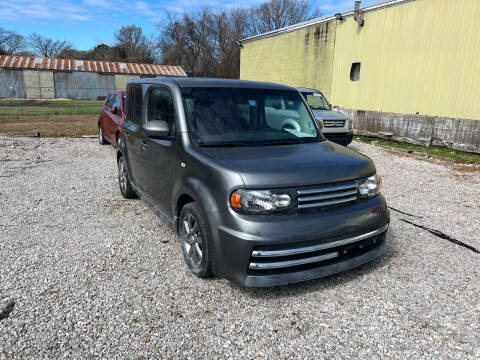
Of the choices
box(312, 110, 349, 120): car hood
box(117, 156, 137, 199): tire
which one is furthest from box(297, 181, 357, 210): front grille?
box(312, 110, 349, 120): car hood

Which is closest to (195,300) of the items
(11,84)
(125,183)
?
(125,183)

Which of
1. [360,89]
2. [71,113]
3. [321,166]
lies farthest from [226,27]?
[321,166]

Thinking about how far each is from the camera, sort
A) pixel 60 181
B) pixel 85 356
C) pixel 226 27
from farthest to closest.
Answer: pixel 226 27, pixel 60 181, pixel 85 356

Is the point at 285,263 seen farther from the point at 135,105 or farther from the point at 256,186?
the point at 135,105

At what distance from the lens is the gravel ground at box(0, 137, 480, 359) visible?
2.49 m

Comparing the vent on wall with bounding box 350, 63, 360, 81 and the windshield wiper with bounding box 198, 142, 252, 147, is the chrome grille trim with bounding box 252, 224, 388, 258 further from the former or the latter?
the vent on wall with bounding box 350, 63, 360, 81

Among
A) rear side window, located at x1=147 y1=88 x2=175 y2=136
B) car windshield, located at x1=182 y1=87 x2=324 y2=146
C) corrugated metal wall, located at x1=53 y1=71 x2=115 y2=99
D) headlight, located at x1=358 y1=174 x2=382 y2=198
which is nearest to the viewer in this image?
headlight, located at x1=358 y1=174 x2=382 y2=198

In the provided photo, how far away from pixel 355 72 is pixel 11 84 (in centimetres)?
3813

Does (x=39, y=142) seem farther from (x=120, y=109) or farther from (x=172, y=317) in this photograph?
(x=172, y=317)

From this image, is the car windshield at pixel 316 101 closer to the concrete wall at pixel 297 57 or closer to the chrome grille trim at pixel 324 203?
the concrete wall at pixel 297 57

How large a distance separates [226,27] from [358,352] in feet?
199

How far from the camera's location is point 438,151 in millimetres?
10984

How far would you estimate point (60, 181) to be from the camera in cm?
688

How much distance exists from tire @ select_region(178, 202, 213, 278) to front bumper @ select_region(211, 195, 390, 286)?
0.49ft
